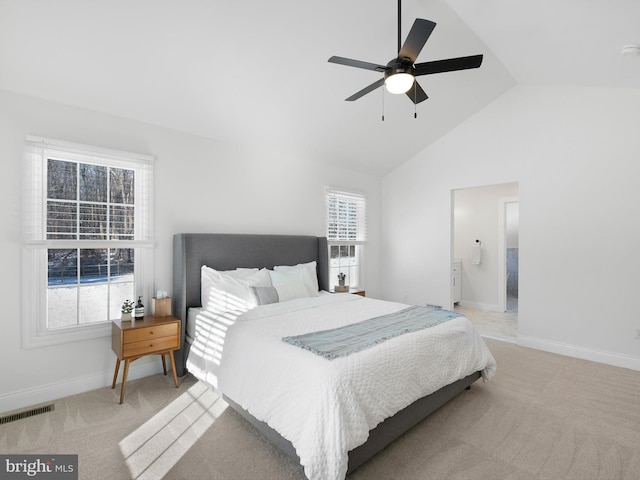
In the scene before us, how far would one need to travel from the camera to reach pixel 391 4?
9.05 ft

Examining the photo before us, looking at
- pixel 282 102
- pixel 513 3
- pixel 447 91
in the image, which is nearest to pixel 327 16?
pixel 282 102

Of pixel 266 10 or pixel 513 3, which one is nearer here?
pixel 266 10

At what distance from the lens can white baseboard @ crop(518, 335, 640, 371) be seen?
359 centimetres

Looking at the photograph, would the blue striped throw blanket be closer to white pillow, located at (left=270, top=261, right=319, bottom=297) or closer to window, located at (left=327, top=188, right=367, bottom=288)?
white pillow, located at (left=270, top=261, right=319, bottom=297)

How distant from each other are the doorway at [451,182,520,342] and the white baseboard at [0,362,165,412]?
5132 millimetres

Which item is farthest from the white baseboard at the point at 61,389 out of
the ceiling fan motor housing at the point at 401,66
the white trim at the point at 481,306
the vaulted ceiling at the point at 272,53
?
the white trim at the point at 481,306

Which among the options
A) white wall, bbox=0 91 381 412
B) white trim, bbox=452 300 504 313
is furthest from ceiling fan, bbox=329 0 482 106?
white trim, bbox=452 300 504 313

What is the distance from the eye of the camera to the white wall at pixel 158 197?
2629 mm

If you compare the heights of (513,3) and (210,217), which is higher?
(513,3)

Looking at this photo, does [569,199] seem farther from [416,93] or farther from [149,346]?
[149,346]

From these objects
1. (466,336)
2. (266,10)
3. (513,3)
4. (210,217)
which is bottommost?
(466,336)

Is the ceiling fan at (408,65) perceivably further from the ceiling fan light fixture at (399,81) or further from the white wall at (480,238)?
the white wall at (480,238)

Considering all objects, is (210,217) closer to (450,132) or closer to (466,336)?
(466,336)

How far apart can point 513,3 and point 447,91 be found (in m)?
1.38
